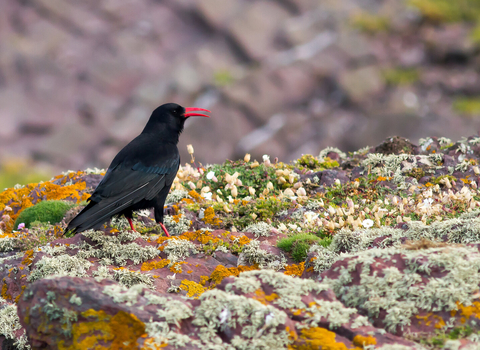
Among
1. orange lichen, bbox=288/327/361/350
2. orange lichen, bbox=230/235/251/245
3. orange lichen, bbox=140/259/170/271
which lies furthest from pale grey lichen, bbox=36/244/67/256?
orange lichen, bbox=288/327/361/350

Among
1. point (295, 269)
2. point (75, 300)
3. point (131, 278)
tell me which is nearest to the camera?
point (75, 300)

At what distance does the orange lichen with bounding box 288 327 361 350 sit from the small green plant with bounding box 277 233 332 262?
2489 millimetres

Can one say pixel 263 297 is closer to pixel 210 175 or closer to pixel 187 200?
pixel 187 200

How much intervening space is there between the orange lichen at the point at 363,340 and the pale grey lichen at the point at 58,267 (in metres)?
3.14

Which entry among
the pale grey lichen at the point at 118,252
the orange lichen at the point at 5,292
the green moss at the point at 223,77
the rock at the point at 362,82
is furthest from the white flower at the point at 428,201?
the green moss at the point at 223,77

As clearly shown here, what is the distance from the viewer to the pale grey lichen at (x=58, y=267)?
213 inches

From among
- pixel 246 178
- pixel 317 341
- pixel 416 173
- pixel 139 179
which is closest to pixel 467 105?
pixel 416 173

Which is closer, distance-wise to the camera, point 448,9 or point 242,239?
point 242,239

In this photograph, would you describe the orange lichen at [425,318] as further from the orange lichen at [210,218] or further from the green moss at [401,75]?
the green moss at [401,75]

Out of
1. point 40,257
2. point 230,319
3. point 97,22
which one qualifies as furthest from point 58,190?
point 97,22

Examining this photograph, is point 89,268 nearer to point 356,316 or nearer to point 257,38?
point 356,316

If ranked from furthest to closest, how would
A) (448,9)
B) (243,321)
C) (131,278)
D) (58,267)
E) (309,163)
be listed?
(448,9)
(309,163)
(58,267)
(131,278)
(243,321)

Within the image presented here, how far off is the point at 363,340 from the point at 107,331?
1776mm

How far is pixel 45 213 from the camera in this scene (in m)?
8.48
